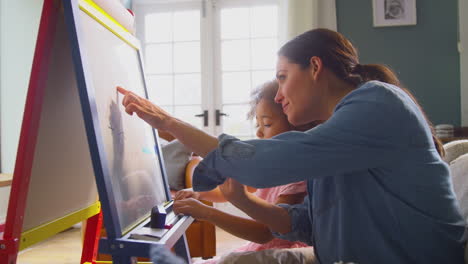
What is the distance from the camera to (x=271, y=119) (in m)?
1.36

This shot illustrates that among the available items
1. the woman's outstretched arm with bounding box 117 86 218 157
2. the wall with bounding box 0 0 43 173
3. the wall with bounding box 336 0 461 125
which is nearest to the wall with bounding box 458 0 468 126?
the wall with bounding box 336 0 461 125

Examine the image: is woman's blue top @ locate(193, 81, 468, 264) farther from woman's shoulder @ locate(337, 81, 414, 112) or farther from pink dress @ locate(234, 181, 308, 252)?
pink dress @ locate(234, 181, 308, 252)

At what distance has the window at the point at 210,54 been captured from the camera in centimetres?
360

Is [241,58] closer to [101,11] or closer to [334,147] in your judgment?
[101,11]

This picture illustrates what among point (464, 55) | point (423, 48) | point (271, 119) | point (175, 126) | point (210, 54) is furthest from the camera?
point (210, 54)

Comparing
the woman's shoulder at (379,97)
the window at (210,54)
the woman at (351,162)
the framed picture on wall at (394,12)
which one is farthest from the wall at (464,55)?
the woman's shoulder at (379,97)

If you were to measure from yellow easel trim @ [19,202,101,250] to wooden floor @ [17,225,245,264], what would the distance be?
154 centimetres

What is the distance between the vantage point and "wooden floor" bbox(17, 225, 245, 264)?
2441 mm

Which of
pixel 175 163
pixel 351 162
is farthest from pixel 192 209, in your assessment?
pixel 175 163

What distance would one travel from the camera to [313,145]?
629 millimetres

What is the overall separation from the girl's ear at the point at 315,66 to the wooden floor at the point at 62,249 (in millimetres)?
1979

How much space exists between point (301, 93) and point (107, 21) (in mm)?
536

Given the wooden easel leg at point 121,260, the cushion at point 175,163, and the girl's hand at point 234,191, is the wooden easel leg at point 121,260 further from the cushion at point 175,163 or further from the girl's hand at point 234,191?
the cushion at point 175,163

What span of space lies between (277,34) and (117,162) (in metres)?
2.94
